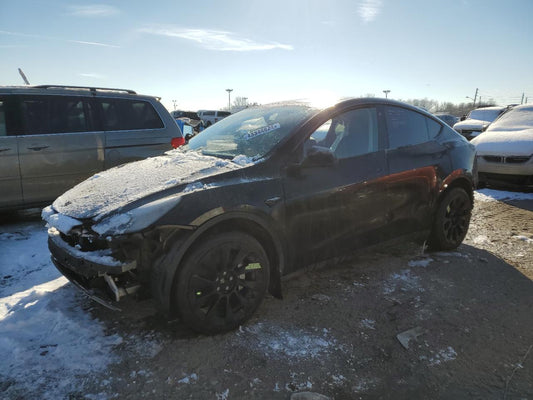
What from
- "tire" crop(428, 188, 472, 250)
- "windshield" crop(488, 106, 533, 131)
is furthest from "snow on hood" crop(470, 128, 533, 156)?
"tire" crop(428, 188, 472, 250)

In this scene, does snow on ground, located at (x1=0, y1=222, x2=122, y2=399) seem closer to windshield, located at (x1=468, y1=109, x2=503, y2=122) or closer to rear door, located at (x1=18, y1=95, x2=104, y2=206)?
rear door, located at (x1=18, y1=95, x2=104, y2=206)

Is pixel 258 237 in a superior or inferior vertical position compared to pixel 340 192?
inferior

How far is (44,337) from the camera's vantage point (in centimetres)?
245

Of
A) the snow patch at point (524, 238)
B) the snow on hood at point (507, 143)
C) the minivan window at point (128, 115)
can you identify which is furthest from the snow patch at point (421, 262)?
the snow on hood at point (507, 143)

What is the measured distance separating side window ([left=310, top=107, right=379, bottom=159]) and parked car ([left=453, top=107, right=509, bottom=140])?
36.0 feet

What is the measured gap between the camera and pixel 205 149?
336 centimetres

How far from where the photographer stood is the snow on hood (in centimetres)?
684

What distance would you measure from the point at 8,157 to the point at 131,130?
5.24 feet

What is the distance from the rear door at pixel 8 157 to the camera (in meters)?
4.47

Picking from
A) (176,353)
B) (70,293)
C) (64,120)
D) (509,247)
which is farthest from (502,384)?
(64,120)

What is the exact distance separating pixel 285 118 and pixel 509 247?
11.0 feet

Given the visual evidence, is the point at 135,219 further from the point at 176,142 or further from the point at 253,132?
the point at 176,142

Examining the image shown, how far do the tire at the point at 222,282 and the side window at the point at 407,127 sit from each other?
72.4 inches

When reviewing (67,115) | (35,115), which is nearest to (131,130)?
(67,115)
